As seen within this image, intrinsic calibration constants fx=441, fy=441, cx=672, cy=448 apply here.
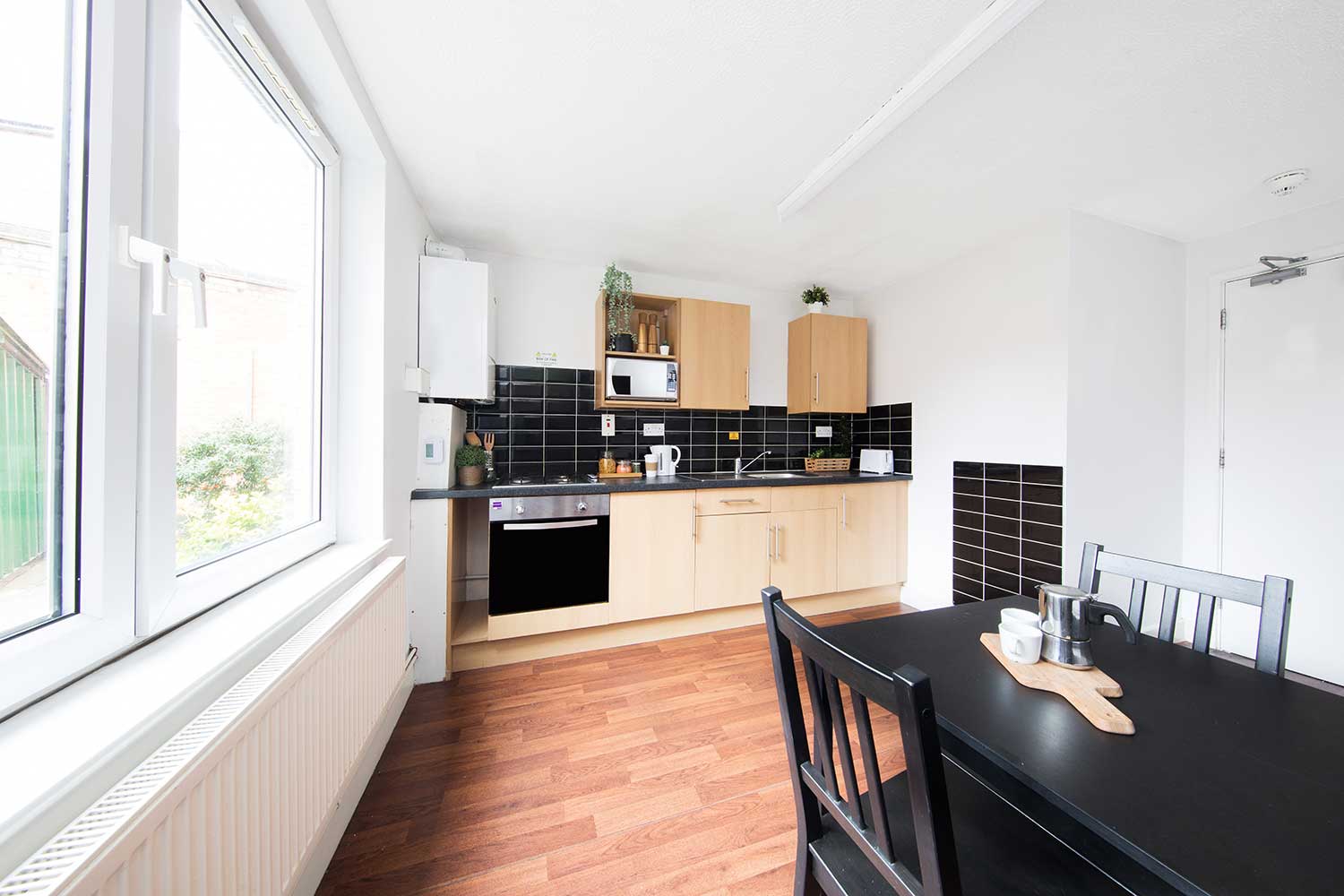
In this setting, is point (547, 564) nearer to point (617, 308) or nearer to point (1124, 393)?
point (617, 308)

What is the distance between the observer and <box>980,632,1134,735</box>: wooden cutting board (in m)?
0.78

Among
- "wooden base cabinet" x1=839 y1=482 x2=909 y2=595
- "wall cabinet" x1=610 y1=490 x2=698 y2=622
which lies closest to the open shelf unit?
"wall cabinet" x1=610 y1=490 x2=698 y2=622

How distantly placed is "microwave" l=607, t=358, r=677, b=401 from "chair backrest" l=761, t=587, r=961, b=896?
90.5 inches

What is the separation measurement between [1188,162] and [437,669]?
4.19 meters

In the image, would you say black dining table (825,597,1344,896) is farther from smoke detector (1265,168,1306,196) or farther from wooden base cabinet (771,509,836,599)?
smoke detector (1265,168,1306,196)

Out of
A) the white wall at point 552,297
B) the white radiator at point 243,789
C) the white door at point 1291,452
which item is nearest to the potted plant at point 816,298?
the white wall at point 552,297

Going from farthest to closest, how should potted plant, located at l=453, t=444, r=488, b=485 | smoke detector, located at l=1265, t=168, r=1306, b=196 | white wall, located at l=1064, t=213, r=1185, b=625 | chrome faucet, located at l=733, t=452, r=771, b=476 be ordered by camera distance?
chrome faucet, located at l=733, t=452, r=771, b=476 < potted plant, located at l=453, t=444, r=488, b=485 < white wall, located at l=1064, t=213, r=1185, b=625 < smoke detector, located at l=1265, t=168, r=1306, b=196

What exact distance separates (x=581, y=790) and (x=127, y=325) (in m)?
1.76

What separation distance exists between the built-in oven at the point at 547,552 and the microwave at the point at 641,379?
826 mm

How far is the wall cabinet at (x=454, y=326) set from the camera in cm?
236

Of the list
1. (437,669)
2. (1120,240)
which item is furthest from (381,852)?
(1120,240)

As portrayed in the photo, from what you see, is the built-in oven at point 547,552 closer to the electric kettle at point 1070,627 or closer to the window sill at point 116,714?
the window sill at point 116,714

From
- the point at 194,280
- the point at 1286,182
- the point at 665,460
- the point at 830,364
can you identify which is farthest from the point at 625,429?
the point at 1286,182

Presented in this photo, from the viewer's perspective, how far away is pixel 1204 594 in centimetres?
116
